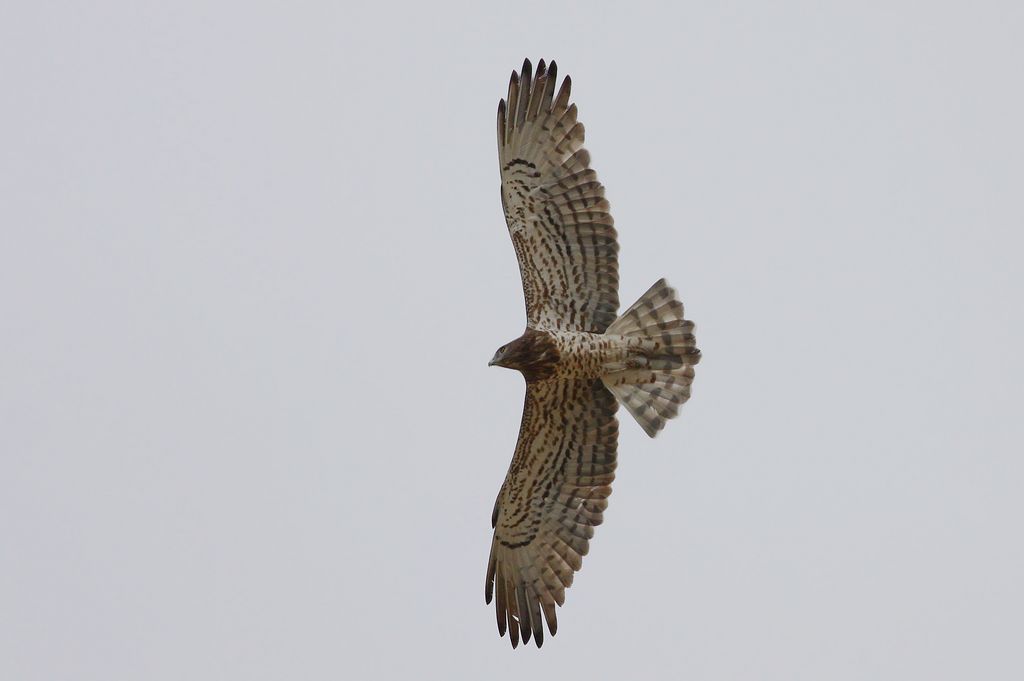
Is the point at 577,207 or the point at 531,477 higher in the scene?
the point at 577,207

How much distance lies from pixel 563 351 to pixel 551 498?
134 centimetres

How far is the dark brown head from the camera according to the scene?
12203mm

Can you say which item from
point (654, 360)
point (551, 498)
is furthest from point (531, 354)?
point (551, 498)

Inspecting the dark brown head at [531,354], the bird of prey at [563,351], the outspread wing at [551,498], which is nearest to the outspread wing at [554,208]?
the bird of prey at [563,351]

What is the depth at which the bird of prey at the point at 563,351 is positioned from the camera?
482 inches

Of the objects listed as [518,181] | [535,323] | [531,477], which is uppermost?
[518,181]

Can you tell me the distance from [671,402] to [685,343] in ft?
1.54

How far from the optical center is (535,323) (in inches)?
488

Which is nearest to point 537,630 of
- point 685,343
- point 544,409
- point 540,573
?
point 540,573

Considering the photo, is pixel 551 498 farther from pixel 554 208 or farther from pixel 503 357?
pixel 554 208

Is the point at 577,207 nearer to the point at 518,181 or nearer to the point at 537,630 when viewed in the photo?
the point at 518,181

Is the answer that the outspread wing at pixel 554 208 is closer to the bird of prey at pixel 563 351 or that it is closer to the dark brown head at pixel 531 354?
the bird of prey at pixel 563 351

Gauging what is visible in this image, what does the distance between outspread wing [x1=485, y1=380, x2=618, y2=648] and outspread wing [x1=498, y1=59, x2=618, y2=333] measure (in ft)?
2.29

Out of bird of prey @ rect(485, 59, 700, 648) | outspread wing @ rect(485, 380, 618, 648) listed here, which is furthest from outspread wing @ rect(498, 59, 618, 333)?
outspread wing @ rect(485, 380, 618, 648)
